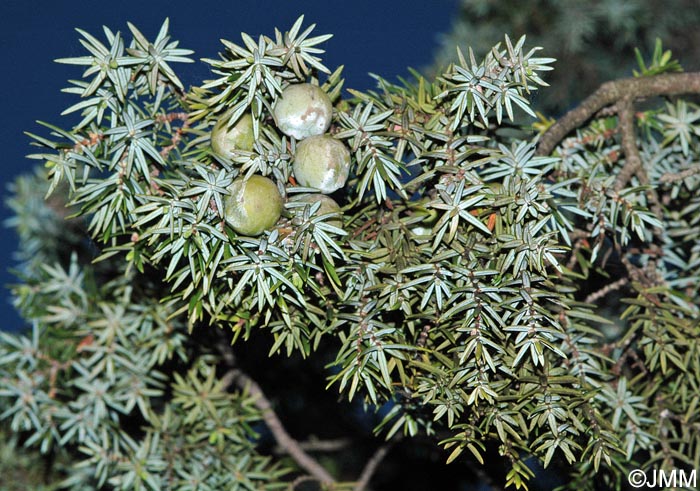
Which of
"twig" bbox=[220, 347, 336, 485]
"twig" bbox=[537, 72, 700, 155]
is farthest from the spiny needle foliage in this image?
"twig" bbox=[220, 347, 336, 485]

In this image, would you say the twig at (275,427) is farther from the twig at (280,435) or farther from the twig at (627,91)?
the twig at (627,91)

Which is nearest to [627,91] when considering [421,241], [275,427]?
[421,241]

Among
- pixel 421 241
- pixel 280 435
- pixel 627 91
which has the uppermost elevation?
pixel 627 91

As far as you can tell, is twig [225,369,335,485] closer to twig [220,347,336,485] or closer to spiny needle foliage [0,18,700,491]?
twig [220,347,336,485]

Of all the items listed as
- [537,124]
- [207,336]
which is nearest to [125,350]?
[207,336]

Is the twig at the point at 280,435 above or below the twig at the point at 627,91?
below

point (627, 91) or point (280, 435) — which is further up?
point (627, 91)

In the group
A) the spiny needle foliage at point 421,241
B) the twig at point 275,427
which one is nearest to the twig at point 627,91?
the spiny needle foliage at point 421,241

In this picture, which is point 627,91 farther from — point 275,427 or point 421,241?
point 275,427
